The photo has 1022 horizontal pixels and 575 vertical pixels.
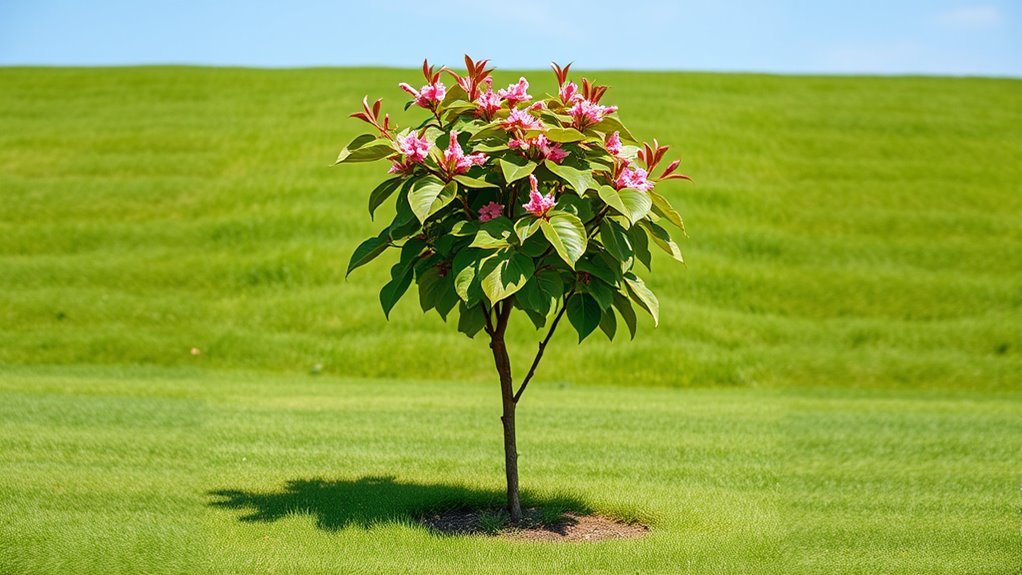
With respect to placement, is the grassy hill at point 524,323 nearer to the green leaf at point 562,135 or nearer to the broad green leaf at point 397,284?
the broad green leaf at point 397,284

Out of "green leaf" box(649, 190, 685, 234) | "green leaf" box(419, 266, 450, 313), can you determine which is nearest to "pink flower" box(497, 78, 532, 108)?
"green leaf" box(649, 190, 685, 234)

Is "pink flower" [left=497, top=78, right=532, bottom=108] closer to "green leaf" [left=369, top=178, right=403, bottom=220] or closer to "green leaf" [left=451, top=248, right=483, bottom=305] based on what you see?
"green leaf" [left=369, top=178, right=403, bottom=220]

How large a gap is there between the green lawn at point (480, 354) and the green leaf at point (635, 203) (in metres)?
2.07

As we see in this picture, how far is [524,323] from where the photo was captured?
17312 mm

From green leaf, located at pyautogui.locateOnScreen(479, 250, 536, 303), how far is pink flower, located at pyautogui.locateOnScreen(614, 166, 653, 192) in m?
0.82

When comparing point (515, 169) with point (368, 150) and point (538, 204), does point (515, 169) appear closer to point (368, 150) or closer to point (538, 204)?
point (538, 204)

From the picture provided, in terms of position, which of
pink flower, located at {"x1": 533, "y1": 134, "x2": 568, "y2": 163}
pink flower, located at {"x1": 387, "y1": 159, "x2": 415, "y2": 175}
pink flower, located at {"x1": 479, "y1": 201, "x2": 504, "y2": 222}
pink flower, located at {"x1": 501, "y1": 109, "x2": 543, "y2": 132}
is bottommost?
pink flower, located at {"x1": 479, "y1": 201, "x2": 504, "y2": 222}

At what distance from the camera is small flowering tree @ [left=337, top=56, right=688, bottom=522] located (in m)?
6.23

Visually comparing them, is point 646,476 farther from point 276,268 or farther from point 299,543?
point 276,268

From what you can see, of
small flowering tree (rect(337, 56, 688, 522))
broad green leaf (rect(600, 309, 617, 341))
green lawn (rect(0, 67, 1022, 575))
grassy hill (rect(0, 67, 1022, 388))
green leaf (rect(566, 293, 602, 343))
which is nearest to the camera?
small flowering tree (rect(337, 56, 688, 522))

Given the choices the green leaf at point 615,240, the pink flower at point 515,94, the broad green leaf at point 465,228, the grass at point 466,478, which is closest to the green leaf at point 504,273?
the broad green leaf at point 465,228

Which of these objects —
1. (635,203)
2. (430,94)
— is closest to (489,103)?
(430,94)

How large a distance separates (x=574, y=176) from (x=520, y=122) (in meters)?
0.52

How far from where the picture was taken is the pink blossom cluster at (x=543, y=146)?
21.0 ft
